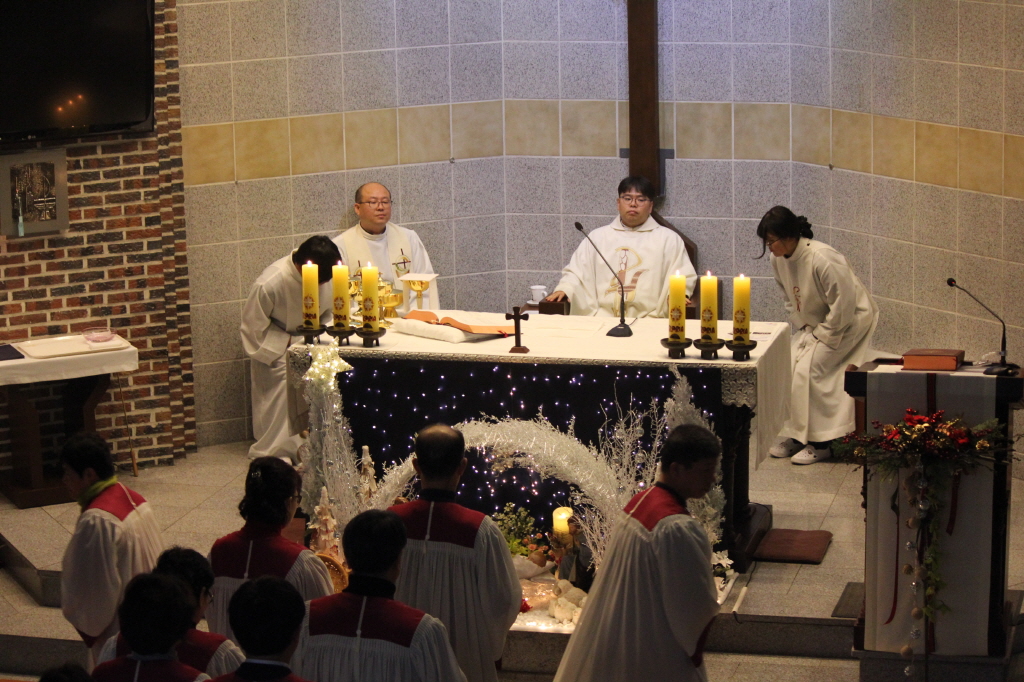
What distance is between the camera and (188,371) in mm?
9055

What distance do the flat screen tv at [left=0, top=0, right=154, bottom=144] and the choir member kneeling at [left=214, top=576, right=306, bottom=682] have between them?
17.9ft

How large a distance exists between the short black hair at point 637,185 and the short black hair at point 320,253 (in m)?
2.35

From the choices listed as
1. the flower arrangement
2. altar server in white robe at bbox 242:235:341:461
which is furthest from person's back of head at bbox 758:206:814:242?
the flower arrangement

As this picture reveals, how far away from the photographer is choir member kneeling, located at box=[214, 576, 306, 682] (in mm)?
3377

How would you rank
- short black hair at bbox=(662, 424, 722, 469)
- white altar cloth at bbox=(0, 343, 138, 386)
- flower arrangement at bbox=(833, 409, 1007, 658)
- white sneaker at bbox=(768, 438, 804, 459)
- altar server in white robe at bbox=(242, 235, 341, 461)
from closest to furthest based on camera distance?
1. short black hair at bbox=(662, 424, 722, 469)
2. flower arrangement at bbox=(833, 409, 1007, 658)
3. white altar cloth at bbox=(0, 343, 138, 386)
4. altar server in white robe at bbox=(242, 235, 341, 461)
5. white sneaker at bbox=(768, 438, 804, 459)

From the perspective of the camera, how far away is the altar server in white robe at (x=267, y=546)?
436cm

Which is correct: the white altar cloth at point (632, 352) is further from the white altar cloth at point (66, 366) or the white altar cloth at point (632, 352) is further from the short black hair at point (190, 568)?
the short black hair at point (190, 568)

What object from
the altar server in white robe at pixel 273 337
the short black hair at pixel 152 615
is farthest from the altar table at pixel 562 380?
the short black hair at pixel 152 615

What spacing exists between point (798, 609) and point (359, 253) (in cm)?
439

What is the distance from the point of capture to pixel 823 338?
8.49 meters

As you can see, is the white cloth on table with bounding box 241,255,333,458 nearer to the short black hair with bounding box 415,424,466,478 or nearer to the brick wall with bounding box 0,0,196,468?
the brick wall with bounding box 0,0,196,468

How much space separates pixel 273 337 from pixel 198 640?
16.0 feet

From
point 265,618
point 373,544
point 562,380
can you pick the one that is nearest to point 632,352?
point 562,380

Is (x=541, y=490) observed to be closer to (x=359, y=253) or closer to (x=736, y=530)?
(x=736, y=530)
